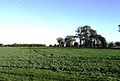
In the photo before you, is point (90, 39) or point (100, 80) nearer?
point (100, 80)

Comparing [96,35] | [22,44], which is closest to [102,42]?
[96,35]

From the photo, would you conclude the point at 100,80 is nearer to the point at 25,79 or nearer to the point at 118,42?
the point at 25,79

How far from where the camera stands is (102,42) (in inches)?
6644

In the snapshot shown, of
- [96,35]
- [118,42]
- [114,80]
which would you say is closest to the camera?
[114,80]

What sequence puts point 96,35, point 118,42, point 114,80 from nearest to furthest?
point 114,80, point 118,42, point 96,35

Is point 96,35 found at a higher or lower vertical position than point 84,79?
higher

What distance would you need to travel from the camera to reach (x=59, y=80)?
1368cm

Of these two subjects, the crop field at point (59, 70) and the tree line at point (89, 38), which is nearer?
the crop field at point (59, 70)

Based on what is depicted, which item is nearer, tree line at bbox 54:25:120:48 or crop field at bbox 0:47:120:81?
crop field at bbox 0:47:120:81

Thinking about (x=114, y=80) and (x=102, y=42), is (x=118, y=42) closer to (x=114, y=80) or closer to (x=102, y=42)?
(x=102, y=42)

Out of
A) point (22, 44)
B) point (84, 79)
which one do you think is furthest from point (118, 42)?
point (84, 79)

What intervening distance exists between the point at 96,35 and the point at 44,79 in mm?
165112

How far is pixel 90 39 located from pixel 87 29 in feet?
34.2

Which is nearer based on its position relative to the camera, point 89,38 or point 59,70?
point 59,70
